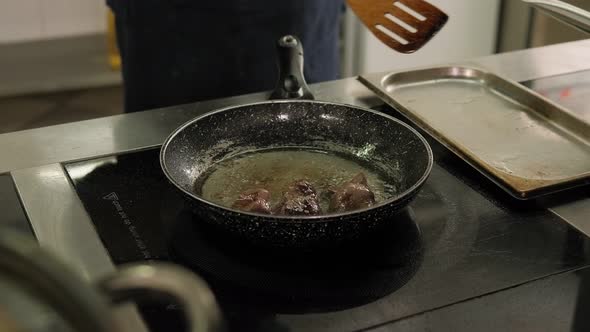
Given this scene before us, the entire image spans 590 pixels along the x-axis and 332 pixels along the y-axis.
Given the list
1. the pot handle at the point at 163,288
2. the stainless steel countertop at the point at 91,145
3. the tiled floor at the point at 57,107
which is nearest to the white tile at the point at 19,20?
the tiled floor at the point at 57,107

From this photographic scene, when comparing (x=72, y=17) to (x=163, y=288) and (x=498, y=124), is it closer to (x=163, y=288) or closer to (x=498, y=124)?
(x=498, y=124)

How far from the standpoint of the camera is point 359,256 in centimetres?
61

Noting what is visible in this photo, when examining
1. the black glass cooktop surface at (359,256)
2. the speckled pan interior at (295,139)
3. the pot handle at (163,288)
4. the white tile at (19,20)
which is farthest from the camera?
the white tile at (19,20)

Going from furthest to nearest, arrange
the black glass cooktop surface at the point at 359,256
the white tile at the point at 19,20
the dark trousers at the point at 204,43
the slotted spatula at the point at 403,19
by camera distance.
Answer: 1. the white tile at the point at 19,20
2. the dark trousers at the point at 204,43
3. the slotted spatula at the point at 403,19
4. the black glass cooktop surface at the point at 359,256

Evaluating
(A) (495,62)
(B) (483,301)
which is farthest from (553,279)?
(A) (495,62)

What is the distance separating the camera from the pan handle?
840 millimetres

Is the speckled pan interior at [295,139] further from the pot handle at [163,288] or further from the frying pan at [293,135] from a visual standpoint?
the pot handle at [163,288]

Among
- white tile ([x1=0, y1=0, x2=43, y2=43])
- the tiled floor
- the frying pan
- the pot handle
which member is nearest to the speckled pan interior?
the frying pan

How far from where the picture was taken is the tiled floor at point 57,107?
2.18 metres

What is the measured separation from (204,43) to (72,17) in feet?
4.16

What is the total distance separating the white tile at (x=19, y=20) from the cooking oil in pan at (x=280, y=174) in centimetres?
165

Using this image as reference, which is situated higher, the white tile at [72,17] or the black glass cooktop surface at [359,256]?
the black glass cooktop surface at [359,256]

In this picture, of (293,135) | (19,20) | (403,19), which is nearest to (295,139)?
(293,135)

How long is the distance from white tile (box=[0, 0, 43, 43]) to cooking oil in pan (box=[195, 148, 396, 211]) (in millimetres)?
1651
